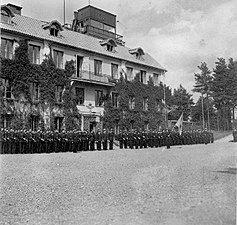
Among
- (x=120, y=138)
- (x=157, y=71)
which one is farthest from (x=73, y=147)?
(x=157, y=71)

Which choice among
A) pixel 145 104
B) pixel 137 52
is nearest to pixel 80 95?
pixel 145 104

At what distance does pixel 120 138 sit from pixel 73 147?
15.4 feet

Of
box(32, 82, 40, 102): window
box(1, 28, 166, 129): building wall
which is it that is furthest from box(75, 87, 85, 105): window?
box(32, 82, 40, 102): window

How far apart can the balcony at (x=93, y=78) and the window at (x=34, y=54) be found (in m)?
3.46

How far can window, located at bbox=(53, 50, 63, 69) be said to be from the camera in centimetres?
2925

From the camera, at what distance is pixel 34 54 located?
27.8 meters

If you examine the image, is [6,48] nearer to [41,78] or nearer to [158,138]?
[41,78]

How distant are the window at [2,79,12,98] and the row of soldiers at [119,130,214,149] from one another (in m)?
8.86

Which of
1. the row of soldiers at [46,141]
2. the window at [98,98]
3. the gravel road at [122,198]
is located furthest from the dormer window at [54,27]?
the gravel road at [122,198]

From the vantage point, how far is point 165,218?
5133 mm

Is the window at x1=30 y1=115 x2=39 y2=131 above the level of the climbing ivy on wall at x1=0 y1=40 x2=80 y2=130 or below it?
below

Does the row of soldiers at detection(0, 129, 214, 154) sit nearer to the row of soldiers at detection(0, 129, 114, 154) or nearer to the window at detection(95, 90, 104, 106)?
the row of soldiers at detection(0, 129, 114, 154)

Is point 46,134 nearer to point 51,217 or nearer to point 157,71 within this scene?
point 51,217

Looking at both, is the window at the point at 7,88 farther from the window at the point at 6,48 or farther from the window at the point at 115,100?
the window at the point at 115,100
